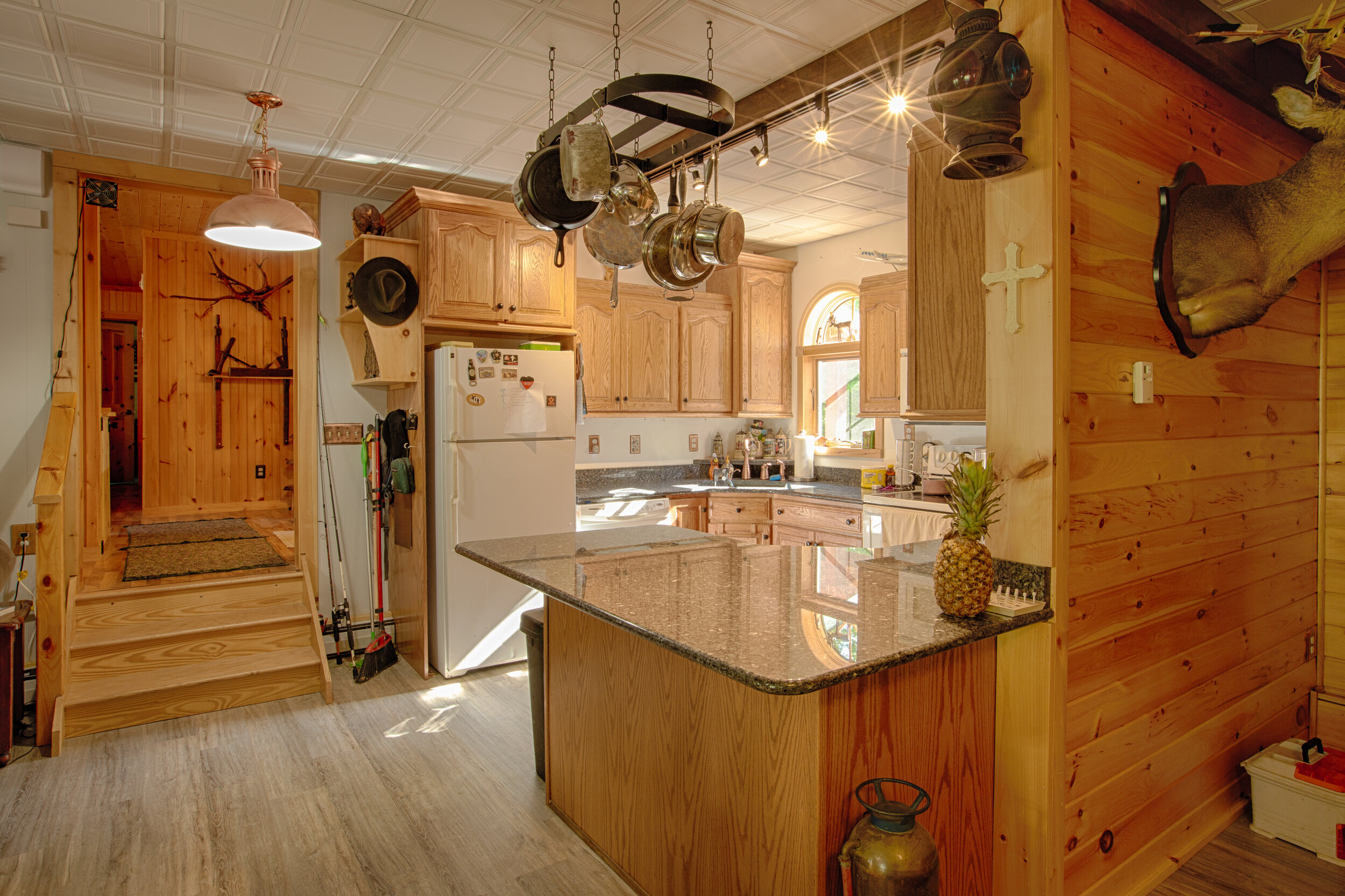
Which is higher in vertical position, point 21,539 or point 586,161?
point 586,161

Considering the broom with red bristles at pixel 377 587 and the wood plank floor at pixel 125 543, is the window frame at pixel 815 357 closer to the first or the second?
the broom with red bristles at pixel 377 587

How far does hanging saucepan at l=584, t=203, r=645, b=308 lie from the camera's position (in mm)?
2279

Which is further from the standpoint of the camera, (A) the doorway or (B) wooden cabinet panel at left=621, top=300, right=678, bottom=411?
(A) the doorway

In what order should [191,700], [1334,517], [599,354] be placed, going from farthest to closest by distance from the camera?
[599,354] < [191,700] < [1334,517]

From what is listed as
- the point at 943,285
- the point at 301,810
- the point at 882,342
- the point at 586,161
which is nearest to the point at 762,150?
the point at 943,285

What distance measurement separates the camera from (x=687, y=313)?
16.8ft

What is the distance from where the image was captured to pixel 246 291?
22.0 ft

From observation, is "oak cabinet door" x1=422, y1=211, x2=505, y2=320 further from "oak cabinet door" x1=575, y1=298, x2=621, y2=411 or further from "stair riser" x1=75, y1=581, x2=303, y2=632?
"stair riser" x1=75, y1=581, x2=303, y2=632

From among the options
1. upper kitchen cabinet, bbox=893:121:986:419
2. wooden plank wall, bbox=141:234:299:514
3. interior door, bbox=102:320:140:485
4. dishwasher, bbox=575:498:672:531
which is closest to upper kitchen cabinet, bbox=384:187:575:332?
dishwasher, bbox=575:498:672:531

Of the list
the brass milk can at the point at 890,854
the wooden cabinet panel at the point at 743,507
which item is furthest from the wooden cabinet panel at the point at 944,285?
the wooden cabinet panel at the point at 743,507

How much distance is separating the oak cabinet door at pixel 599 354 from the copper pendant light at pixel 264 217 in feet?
6.06

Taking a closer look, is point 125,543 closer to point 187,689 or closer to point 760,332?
point 187,689

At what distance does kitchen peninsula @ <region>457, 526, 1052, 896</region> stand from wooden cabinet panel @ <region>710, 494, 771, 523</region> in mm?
2542

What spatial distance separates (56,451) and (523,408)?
6.62ft
